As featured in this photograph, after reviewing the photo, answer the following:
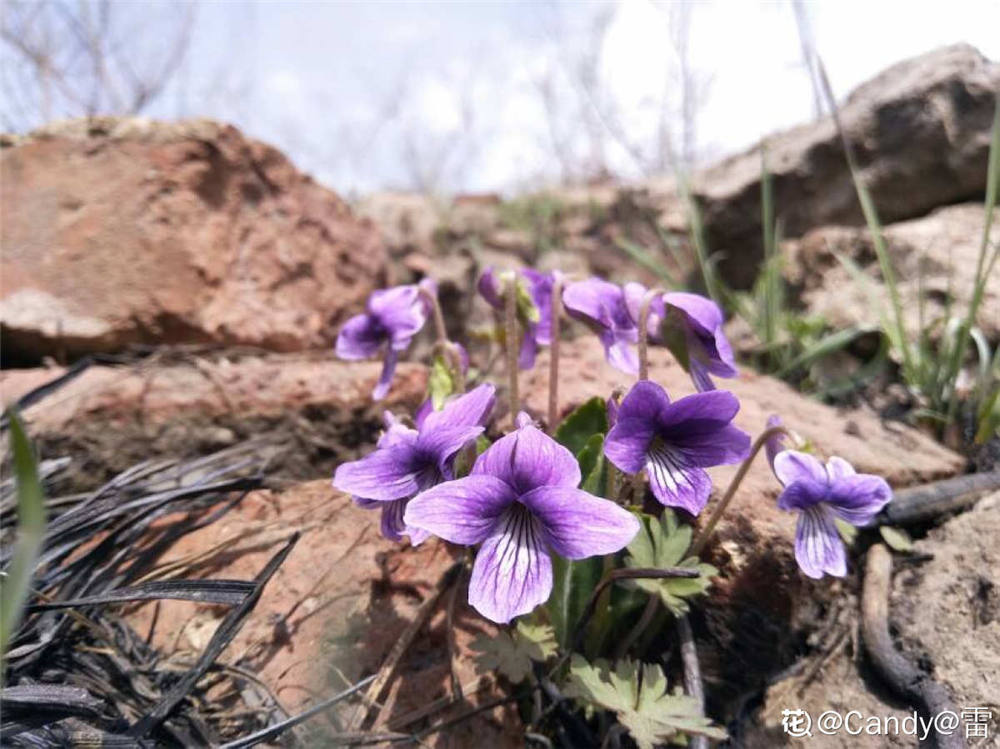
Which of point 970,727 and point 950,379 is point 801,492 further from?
point 950,379

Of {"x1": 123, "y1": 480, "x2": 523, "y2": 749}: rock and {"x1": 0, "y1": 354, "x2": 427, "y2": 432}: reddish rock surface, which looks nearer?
{"x1": 123, "y1": 480, "x2": 523, "y2": 749}: rock

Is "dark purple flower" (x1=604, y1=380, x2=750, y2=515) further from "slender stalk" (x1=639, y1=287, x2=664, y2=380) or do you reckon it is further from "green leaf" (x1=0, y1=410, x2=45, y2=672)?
"green leaf" (x1=0, y1=410, x2=45, y2=672)

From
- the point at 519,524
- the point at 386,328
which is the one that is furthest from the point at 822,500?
the point at 386,328

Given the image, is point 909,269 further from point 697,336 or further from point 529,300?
point 529,300

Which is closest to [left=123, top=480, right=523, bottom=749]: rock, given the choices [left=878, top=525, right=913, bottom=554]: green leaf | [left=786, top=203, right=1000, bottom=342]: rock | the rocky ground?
the rocky ground

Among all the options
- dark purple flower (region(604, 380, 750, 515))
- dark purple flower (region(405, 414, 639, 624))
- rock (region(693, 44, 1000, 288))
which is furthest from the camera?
rock (region(693, 44, 1000, 288))

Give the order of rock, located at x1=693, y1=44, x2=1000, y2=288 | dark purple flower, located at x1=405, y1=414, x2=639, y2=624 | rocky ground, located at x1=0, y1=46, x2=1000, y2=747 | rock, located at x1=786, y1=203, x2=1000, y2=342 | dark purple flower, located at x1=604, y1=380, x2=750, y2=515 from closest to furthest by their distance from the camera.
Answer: dark purple flower, located at x1=405, y1=414, x2=639, y2=624
dark purple flower, located at x1=604, y1=380, x2=750, y2=515
rocky ground, located at x1=0, y1=46, x2=1000, y2=747
rock, located at x1=786, y1=203, x2=1000, y2=342
rock, located at x1=693, y1=44, x2=1000, y2=288

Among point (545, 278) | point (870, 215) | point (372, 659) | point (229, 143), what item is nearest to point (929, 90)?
point (870, 215)

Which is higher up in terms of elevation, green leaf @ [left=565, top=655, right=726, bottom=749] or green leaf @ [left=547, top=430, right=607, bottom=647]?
green leaf @ [left=547, top=430, right=607, bottom=647]
